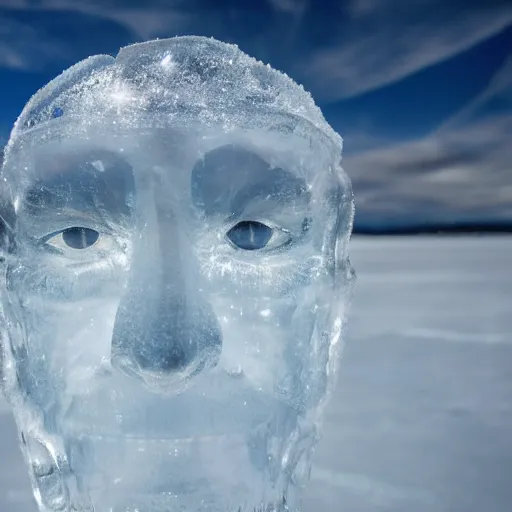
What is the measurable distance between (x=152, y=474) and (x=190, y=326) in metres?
0.38

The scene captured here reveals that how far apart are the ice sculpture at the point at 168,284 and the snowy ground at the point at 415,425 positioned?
0.67m

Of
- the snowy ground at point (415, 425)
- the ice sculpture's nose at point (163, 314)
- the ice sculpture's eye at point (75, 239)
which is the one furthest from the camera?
the snowy ground at point (415, 425)

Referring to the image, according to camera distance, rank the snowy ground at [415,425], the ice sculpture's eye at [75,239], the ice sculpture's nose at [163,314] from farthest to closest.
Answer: the snowy ground at [415,425] < the ice sculpture's eye at [75,239] < the ice sculpture's nose at [163,314]

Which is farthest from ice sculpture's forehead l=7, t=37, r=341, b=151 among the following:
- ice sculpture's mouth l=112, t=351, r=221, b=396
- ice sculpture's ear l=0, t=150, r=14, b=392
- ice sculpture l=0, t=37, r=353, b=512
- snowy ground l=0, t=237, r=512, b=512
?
snowy ground l=0, t=237, r=512, b=512

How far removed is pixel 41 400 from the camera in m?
1.34

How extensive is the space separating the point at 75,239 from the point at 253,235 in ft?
1.41

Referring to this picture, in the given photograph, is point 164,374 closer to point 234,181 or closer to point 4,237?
point 234,181

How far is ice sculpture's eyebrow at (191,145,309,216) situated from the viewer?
4.06 ft

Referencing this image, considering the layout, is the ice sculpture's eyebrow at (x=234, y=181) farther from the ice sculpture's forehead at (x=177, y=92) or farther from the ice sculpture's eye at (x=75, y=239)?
the ice sculpture's eye at (x=75, y=239)

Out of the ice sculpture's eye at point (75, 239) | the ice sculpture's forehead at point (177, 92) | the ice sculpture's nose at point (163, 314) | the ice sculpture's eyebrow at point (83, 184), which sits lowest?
the ice sculpture's nose at point (163, 314)

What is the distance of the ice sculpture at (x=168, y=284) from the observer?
1.23m

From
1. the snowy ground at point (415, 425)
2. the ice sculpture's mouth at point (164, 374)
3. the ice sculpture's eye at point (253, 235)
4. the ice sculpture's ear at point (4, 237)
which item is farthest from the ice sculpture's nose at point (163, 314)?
the snowy ground at point (415, 425)

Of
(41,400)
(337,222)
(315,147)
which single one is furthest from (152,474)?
(315,147)

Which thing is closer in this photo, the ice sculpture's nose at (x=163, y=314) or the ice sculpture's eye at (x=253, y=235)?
the ice sculpture's nose at (x=163, y=314)
